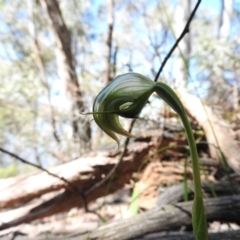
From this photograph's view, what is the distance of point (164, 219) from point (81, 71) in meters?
4.47

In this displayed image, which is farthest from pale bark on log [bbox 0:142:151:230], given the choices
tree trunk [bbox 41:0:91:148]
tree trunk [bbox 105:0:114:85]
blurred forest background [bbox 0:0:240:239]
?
tree trunk [bbox 41:0:91:148]

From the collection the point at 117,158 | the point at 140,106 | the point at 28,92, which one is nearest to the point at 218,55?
the point at 28,92

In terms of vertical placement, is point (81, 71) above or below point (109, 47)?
above

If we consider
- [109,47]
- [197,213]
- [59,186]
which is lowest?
[197,213]

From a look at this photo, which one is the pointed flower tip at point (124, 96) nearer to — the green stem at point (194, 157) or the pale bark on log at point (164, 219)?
the green stem at point (194, 157)

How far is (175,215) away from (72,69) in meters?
2.73

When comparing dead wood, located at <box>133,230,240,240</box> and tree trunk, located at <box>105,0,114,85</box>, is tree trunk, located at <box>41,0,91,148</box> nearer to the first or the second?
tree trunk, located at <box>105,0,114,85</box>

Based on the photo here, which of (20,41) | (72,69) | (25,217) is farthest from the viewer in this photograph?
(20,41)

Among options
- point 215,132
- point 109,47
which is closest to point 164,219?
point 215,132

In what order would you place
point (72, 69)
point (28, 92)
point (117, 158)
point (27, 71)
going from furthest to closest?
point (27, 71) < point (28, 92) < point (72, 69) < point (117, 158)

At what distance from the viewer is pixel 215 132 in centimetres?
129

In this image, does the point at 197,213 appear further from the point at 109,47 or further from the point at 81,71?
the point at 81,71

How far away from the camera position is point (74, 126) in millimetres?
3004

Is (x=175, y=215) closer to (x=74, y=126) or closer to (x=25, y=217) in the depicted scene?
(x=25, y=217)
